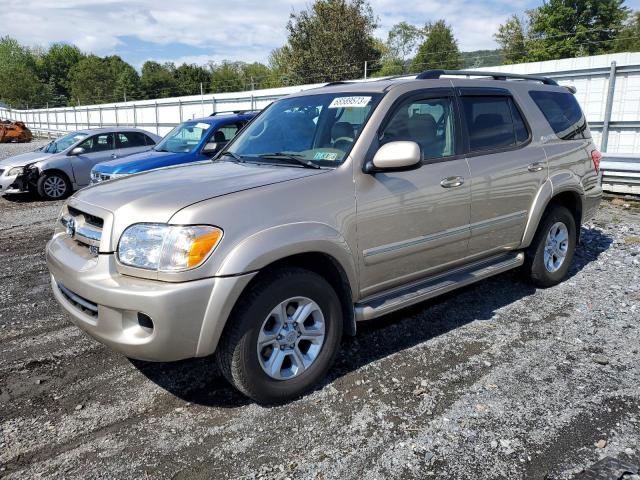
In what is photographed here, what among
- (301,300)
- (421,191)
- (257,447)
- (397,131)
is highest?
(397,131)

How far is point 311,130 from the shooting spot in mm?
3875

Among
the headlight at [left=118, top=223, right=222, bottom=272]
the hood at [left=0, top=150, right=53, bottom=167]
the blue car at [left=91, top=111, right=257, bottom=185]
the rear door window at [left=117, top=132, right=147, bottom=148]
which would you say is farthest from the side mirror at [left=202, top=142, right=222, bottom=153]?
the headlight at [left=118, top=223, right=222, bottom=272]

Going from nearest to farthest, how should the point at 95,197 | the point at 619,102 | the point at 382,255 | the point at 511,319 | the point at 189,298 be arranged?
the point at 189,298
the point at 95,197
the point at 382,255
the point at 511,319
the point at 619,102

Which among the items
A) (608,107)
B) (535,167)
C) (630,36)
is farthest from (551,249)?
(630,36)

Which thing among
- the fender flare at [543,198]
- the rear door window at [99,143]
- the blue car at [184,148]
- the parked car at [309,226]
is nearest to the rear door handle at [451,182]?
the parked car at [309,226]

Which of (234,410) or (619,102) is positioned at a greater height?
(619,102)

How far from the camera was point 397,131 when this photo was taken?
3.71 metres

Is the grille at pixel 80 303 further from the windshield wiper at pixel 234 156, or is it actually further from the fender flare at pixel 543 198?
the fender flare at pixel 543 198

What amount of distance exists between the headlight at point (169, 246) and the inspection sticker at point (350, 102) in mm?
1599

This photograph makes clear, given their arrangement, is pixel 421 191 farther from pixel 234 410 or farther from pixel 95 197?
pixel 95 197

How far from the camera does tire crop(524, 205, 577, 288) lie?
16.4ft

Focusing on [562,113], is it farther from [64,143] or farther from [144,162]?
[64,143]

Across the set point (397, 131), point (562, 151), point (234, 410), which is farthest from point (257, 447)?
point (562, 151)

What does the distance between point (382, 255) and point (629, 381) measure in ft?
6.14
